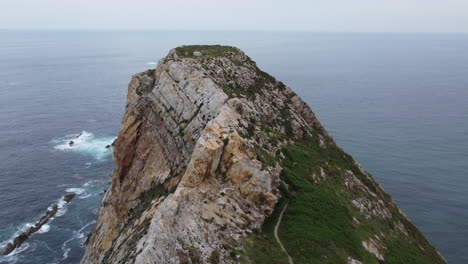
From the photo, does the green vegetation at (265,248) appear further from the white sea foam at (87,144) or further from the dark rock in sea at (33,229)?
the white sea foam at (87,144)

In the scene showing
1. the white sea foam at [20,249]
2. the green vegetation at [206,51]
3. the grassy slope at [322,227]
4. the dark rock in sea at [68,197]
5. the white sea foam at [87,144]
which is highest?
the green vegetation at [206,51]

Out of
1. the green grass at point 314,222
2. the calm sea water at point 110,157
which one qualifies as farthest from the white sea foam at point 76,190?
the green grass at point 314,222

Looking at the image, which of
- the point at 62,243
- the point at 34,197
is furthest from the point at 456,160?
the point at 34,197

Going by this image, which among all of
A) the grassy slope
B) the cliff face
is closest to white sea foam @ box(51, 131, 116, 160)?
the cliff face

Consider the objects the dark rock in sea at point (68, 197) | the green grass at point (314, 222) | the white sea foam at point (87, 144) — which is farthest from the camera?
the white sea foam at point (87, 144)

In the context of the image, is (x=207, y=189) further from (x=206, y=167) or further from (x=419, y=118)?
(x=419, y=118)

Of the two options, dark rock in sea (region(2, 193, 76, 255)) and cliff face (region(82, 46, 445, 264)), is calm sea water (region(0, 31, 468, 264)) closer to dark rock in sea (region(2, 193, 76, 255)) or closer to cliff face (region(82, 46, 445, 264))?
dark rock in sea (region(2, 193, 76, 255))

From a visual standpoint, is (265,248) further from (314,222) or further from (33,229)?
(33,229)
